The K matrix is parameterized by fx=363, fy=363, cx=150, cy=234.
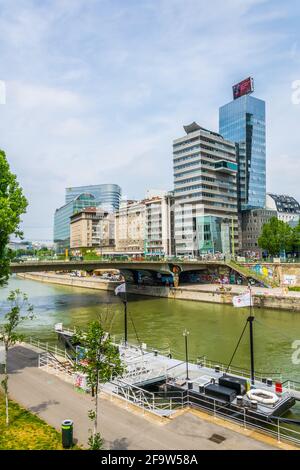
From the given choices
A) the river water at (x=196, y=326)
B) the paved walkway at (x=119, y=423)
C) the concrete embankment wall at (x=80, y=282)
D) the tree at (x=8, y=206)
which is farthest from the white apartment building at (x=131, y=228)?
the paved walkway at (x=119, y=423)

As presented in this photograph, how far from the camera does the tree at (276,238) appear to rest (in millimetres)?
105938

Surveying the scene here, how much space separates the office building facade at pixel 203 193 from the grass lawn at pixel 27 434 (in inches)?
4669

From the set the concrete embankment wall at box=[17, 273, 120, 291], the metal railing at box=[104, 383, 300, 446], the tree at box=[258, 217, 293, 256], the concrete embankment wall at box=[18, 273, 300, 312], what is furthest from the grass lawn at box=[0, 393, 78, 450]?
the tree at box=[258, 217, 293, 256]

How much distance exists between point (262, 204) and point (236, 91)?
2085 inches

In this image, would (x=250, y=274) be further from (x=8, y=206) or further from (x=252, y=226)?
(x=252, y=226)

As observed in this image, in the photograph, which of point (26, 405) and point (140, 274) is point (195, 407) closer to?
point (26, 405)

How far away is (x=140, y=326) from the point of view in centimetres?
5203

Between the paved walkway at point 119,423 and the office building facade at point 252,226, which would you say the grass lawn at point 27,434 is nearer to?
the paved walkway at point 119,423

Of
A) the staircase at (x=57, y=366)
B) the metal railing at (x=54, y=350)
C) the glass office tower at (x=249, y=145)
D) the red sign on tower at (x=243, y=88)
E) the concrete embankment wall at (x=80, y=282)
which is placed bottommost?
the concrete embankment wall at (x=80, y=282)

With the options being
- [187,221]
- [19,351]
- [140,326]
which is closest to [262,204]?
[187,221]

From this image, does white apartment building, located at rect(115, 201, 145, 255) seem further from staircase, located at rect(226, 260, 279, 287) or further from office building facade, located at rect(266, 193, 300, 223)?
staircase, located at rect(226, 260, 279, 287)

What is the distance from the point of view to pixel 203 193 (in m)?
134

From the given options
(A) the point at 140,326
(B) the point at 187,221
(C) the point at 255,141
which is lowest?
(A) the point at 140,326

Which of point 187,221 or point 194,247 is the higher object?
point 187,221
